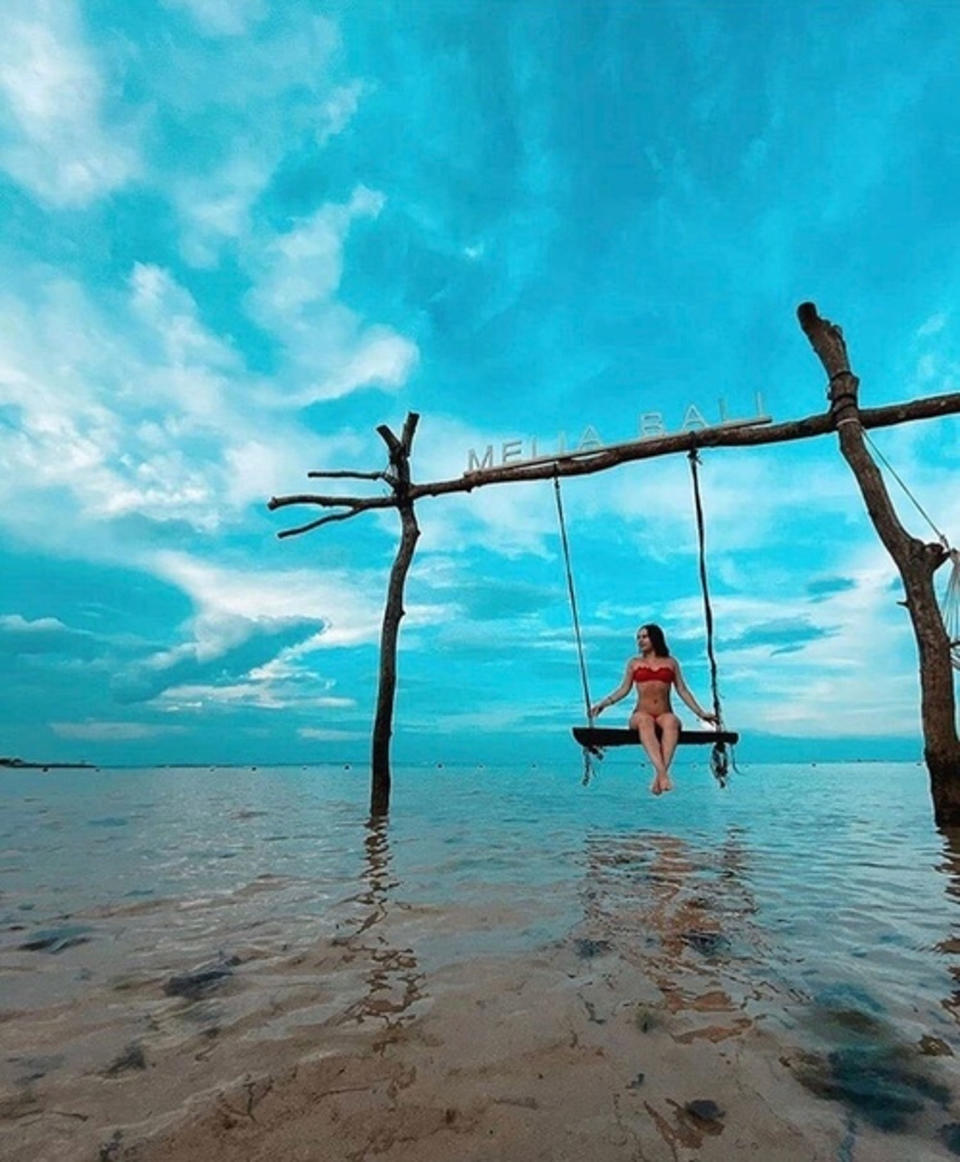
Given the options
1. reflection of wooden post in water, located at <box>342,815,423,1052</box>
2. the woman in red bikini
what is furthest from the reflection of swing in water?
reflection of wooden post in water, located at <box>342,815,423,1052</box>

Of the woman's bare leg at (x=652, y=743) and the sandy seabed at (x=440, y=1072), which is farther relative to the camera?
the woman's bare leg at (x=652, y=743)

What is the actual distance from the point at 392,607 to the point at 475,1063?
10.0m

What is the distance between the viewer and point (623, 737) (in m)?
9.24

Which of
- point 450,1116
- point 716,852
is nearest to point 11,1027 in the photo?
point 450,1116

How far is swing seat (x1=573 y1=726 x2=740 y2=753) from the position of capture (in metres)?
9.05

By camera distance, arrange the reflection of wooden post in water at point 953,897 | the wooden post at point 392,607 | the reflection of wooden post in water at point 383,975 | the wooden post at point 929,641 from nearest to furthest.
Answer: the reflection of wooden post in water at point 383,975
the reflection of wooden post in water at point 953,897
the wooden post at point 929,641
the wooden post at point 392,607

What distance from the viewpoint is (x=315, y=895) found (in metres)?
5.83

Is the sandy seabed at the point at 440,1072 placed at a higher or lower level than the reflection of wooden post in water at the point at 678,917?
lower

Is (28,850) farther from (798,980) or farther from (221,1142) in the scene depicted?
(798,980)

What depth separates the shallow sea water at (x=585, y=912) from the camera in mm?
3107

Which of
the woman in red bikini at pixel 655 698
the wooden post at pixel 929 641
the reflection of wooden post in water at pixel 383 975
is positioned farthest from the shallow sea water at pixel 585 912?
the woman in red bikini at pixel 655 698

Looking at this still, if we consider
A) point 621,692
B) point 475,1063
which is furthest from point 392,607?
point 475,1063

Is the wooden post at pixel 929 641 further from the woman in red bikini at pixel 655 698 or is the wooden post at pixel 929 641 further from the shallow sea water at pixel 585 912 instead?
the woman in red bikini at pixel 655 698

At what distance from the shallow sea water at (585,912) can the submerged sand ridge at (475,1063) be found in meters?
0.03
